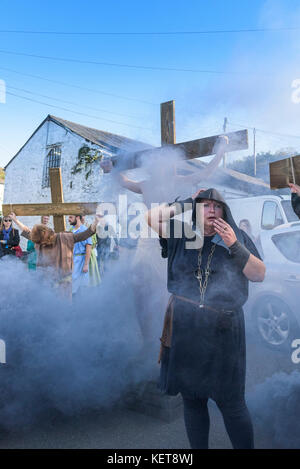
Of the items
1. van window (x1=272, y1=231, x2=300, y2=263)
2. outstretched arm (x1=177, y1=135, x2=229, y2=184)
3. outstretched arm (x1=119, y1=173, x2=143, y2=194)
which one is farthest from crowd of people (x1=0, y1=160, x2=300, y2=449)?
van window (x1=272, y1=231, x2=300, y2=263)

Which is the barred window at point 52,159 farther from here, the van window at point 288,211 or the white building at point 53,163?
the van window at point 288,211

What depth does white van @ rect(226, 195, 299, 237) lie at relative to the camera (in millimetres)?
5543

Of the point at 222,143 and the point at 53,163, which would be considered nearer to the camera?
the point at 222,143

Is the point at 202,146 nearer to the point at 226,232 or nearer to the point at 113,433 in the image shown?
the point at 226,232

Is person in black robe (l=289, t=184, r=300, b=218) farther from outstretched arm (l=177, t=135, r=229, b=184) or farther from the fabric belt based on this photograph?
the fabric belt

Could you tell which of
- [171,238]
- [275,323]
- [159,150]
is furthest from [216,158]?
[275,323]

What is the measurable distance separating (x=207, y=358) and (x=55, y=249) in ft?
8.29

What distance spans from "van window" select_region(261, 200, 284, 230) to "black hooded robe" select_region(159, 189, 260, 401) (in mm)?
3600

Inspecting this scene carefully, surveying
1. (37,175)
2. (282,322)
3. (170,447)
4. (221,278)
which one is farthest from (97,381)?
(37,175)

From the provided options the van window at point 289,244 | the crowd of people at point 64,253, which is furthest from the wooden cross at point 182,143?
the van window at point 289,244

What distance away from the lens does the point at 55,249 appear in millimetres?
4121

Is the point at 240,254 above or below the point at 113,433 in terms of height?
above
